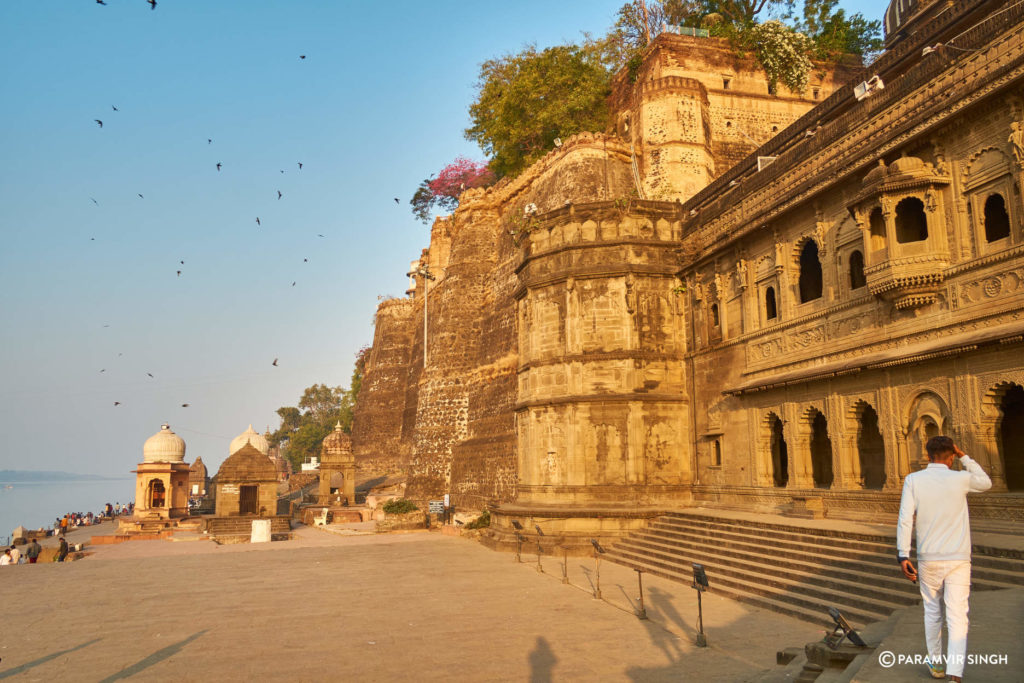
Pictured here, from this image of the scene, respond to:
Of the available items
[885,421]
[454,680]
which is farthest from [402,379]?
[454,680]

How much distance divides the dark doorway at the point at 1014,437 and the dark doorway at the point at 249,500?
2643 cm

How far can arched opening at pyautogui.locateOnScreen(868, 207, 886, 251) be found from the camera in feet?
41.1

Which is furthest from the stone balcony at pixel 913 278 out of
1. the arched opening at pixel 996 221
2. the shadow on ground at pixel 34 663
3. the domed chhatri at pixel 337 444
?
the domed chhatri at pixel 337 444

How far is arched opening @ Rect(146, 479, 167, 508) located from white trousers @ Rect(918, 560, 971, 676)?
36437mm

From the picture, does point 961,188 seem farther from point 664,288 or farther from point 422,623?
point 422,623

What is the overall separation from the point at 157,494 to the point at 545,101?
25855 millimetres

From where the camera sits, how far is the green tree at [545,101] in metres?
33.0

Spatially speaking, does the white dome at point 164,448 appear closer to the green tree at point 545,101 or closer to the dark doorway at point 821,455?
the green tree at point 545,101

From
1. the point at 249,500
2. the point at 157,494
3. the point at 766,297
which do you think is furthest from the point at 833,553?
the point at 157,494

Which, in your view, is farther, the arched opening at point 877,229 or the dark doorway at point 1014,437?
the dark doorway at point 1014,437

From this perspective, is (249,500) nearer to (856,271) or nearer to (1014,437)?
(856,271)

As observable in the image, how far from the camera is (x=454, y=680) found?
7586mm

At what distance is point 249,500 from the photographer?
3180 cm

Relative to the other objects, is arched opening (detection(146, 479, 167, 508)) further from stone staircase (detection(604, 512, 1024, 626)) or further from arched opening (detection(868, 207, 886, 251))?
arched opening (detection(868, 207, 886, 251))
